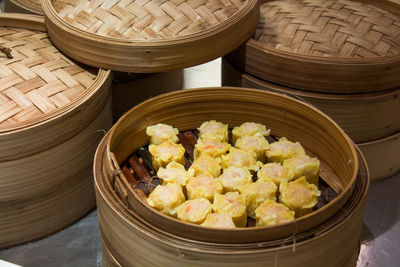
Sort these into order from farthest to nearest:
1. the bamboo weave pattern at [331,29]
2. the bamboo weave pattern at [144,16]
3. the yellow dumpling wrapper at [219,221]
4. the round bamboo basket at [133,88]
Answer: the round bamboo basket at [133,88] → the bamboo weave pattern at [331,29] → the bamboo weave pattern at [144,16] → the yellow dumpling wrapper at [219,221]

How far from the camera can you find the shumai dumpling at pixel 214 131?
1801mm

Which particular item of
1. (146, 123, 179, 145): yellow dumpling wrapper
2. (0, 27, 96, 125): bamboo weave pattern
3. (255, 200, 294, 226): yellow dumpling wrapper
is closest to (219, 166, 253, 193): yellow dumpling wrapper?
(255, 200, 294, 226): yellow dumpling wrapper

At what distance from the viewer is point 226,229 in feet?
3.95

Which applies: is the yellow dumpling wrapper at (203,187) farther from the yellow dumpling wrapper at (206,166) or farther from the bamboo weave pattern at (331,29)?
the bamboo weave pattern at (331,29)

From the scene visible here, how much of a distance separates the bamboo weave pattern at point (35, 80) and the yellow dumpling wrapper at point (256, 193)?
0.73m

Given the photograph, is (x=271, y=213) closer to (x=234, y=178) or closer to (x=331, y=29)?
(x=234, y=178)

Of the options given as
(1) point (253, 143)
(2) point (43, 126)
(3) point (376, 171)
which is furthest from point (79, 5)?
(3) point (376, 171)

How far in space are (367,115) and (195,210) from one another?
0.99m

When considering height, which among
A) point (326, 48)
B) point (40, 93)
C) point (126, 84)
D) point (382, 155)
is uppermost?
point (326, 48)

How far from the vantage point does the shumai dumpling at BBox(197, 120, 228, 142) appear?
1801 mm

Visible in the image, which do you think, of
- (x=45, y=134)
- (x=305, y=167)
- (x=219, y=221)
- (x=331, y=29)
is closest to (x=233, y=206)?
(x=219, y=221)

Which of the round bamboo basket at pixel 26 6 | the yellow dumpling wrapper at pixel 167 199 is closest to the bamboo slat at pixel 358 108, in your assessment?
the yellow dumpling wrapper at pixel 167 199

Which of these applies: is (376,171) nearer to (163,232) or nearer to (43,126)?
(163,232)

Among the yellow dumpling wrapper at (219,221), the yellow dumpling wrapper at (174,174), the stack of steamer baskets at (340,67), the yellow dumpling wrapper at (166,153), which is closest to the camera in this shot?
the yellow dumpling wrapper at (219,221)
